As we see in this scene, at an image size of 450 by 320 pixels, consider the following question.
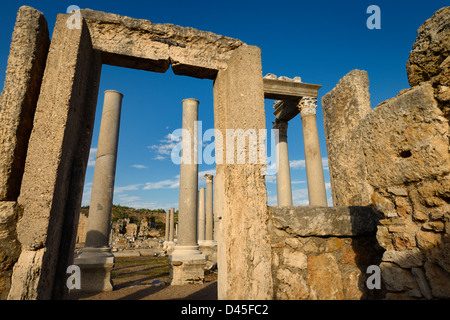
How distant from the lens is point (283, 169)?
9359 millimetres

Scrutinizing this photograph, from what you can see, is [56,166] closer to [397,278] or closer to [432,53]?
[397,278]

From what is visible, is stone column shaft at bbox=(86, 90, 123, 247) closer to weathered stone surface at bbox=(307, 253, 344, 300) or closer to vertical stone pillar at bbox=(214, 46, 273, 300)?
vertical stone pillar at bbox=(214, 46, 273, 300)

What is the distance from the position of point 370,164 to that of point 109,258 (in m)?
5.88

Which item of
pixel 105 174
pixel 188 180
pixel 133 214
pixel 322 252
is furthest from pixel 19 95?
pixel 133 214

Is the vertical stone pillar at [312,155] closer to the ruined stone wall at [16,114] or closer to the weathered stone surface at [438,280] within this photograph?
the weathered stone surface at [438,280]

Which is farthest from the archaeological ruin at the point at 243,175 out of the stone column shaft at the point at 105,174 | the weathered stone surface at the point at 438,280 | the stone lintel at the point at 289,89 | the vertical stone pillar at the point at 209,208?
the vertical stone pillar at the point at 209,208

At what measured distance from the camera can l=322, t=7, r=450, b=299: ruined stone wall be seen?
5.66 feet

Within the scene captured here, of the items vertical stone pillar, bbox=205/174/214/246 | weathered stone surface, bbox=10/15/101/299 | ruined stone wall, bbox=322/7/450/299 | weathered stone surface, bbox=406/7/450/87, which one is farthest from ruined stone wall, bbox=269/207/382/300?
vertical stone pillar, bbox=205/174/214/246

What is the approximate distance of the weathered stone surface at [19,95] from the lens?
2.31 m

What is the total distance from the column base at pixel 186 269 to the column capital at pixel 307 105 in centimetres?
571
